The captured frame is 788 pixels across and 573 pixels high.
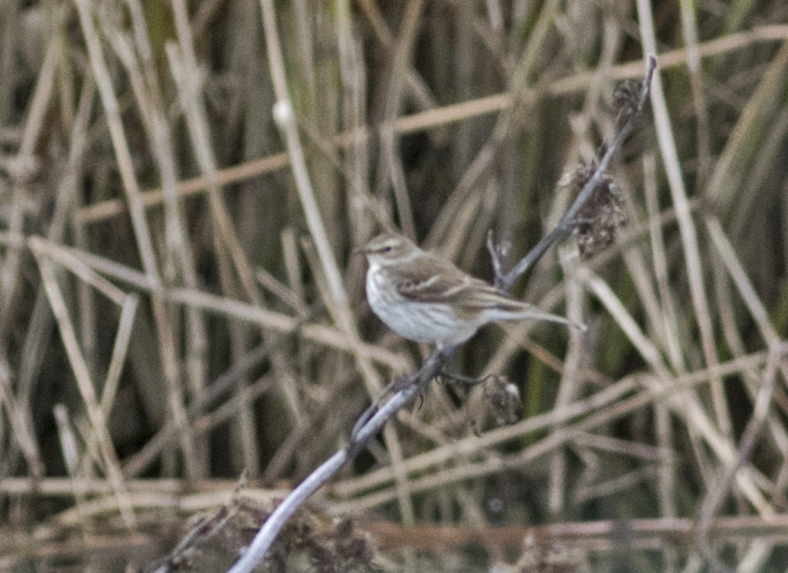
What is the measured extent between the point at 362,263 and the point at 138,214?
60 cm

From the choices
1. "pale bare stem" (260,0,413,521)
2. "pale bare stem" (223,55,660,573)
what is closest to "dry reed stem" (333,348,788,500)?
"pale bare stem" (260,0,413,521)

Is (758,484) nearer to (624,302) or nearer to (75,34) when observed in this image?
(624,302)

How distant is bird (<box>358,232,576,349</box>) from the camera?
248cm

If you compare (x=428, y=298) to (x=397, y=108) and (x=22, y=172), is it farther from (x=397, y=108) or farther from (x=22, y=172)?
(x=22, y=172)

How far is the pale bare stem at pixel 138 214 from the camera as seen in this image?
12.0ft

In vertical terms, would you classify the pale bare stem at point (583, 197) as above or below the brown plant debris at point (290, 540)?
above

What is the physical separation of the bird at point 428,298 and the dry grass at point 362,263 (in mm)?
719

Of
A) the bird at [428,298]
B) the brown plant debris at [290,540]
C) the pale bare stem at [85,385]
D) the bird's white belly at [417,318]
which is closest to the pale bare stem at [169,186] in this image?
the pale bare stem at [85,385]

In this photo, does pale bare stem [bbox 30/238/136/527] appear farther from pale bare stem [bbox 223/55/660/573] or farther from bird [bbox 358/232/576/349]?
pale bare stem [bbox 223/55/660/573]

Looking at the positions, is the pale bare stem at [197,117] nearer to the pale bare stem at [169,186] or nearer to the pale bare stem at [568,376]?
the pale bare stem at [169,186]

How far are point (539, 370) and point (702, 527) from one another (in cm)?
74

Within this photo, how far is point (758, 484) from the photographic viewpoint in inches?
153

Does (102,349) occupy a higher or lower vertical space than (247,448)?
higher

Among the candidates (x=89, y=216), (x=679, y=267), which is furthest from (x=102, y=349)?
(x=679, y=267)
